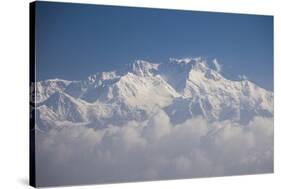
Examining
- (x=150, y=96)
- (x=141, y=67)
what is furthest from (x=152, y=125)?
(x=141, y=67)

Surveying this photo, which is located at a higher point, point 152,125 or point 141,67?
point 141,67

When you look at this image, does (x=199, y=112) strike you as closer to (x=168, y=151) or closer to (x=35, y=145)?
(x=168, y=151)

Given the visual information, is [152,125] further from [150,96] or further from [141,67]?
[141,67]

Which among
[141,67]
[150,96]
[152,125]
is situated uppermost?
[141,67]

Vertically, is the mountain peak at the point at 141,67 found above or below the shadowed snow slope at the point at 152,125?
above

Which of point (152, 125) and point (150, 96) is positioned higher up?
point (150, 96)

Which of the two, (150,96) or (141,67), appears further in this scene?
(150,96)

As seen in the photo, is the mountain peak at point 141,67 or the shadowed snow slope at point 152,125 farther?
the mountain peak at point 141,67

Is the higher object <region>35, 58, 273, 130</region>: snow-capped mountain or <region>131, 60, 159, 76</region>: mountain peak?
<region>131, 60, 159, 76</region>: mountain peak
